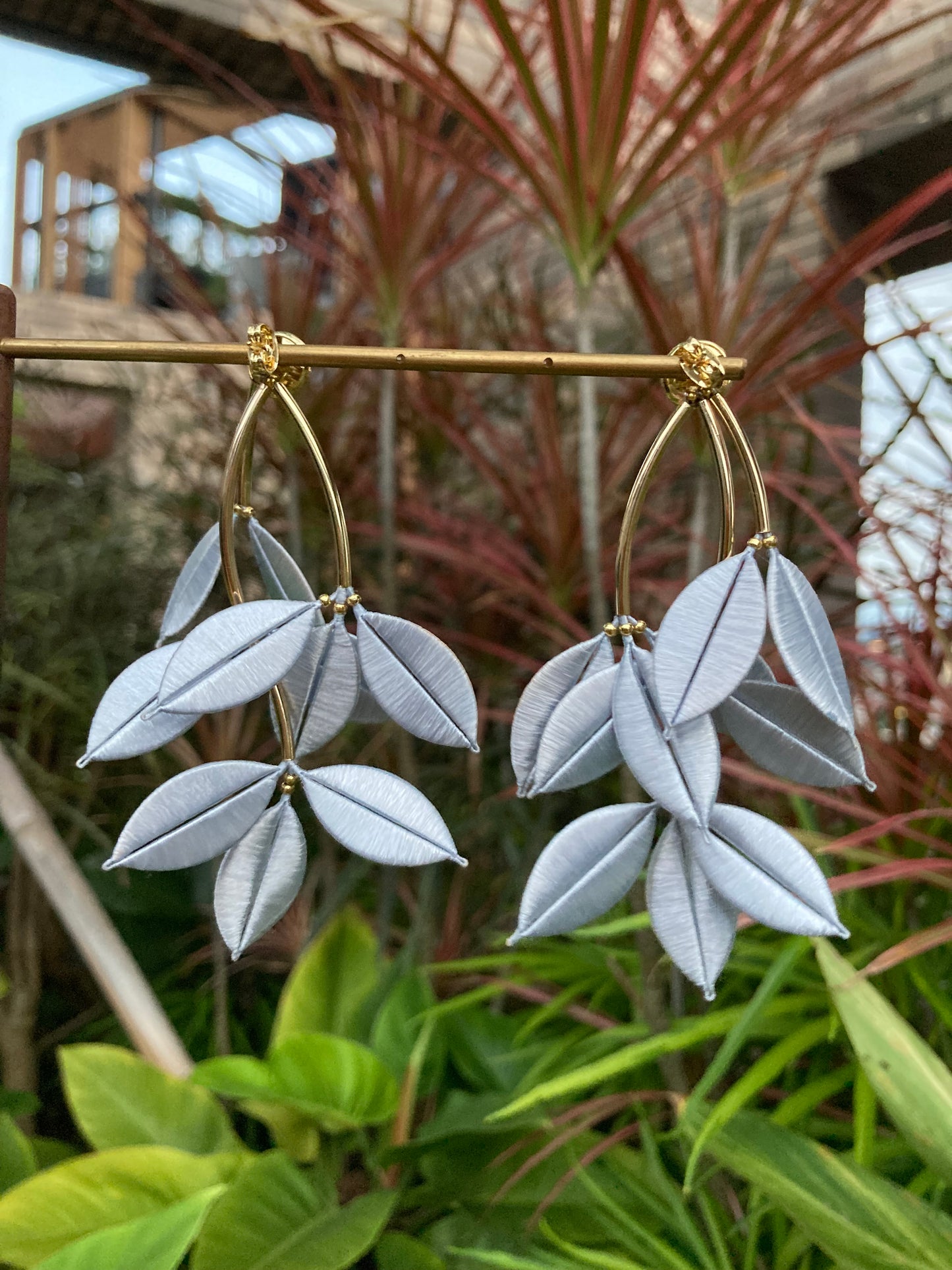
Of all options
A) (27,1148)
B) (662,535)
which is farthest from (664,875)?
(662,535)

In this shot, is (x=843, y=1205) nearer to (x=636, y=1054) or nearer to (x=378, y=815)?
(x=636, y=1054)

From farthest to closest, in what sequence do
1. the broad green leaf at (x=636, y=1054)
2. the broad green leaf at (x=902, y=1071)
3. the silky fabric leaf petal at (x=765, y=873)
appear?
the broad green leaf at (x=636, y=1054) < the broad green leaf at (x=902, y=1071) < the silky fabric leaf petal at (x=765, y=873)

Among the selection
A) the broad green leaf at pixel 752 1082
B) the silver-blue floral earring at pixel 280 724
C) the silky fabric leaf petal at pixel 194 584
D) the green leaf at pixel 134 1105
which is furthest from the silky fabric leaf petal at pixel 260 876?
the green leaf at pixel 134 1105

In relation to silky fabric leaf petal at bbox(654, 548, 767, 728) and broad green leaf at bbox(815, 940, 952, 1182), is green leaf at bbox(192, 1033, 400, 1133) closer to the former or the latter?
broad green leaf at bbox(815, 940, 952, 1182)

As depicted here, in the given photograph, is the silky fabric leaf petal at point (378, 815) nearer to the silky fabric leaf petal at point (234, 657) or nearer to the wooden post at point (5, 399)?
the silky fabric leaf petal at point (234, 657)

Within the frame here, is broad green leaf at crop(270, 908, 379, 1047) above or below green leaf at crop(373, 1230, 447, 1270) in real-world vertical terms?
above

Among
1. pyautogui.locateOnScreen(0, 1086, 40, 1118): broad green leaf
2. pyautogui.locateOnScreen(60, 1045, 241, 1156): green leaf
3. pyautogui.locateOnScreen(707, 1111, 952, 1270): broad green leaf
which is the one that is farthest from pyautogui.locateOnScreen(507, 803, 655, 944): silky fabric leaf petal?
pyautogui.locateOnScreen(0, 1086, 40, 1118): broad green leaf

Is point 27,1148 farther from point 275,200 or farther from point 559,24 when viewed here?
point 275,200
